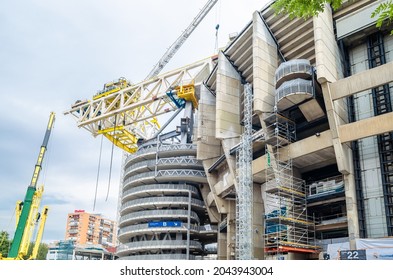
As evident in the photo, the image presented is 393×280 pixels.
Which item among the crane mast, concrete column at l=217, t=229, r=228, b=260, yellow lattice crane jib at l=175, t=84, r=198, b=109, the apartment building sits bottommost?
concrete column at l=217, t=229, r=228, b=260

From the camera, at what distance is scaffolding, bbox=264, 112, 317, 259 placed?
114 feet

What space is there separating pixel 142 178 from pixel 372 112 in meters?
38.2

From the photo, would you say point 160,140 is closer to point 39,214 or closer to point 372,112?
point 39,214

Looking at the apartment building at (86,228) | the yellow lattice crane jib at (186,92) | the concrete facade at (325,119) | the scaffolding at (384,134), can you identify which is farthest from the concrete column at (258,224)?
the apartment building at (86,228)

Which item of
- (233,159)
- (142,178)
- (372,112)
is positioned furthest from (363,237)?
(142,178)

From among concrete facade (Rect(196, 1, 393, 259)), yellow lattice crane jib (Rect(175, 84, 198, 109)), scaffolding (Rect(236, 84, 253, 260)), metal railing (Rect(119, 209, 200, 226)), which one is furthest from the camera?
yellow lattice crane jib (Rect(175, 84, 198, 109))

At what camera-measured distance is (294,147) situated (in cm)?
3591

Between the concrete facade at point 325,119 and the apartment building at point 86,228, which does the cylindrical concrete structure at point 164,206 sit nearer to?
the concrete facade at point 325,119

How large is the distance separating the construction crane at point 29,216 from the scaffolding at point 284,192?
32162 mm

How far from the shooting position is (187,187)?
60.6 metres

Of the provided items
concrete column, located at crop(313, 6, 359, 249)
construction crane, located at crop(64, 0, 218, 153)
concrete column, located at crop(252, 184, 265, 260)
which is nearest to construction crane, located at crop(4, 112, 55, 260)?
construction crane, located at crop(64, 0, 218, 153)

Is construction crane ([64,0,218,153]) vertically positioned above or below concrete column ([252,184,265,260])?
above

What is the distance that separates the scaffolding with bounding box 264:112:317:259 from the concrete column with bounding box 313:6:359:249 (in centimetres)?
495

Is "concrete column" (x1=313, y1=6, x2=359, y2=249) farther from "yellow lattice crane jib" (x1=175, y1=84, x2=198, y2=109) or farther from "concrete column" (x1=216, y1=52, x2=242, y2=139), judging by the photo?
"yellow lattice crane jib" (x1=175, y1=84, x2=198, y2=109)
